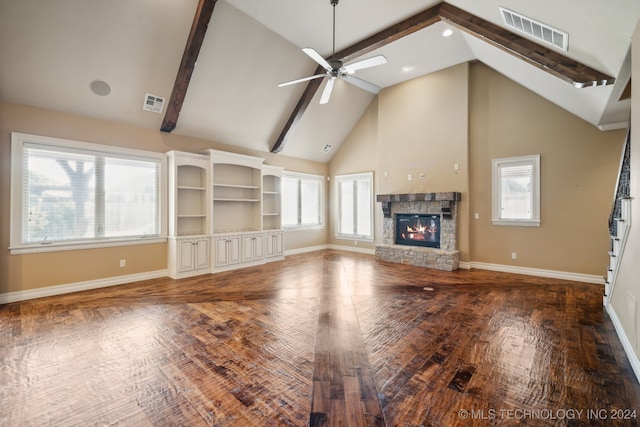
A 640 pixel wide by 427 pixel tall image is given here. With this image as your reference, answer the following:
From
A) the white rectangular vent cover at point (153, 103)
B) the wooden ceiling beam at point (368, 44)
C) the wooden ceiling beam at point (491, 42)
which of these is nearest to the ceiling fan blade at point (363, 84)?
the wooden ceiling beam at point (368, 44)

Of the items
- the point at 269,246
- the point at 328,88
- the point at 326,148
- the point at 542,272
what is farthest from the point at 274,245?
the point at 542,272

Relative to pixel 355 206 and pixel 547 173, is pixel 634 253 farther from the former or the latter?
pixel 355 206

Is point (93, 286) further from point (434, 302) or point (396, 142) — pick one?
point (396, 142)

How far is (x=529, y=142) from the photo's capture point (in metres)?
5.62

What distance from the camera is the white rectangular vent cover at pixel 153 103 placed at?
16.4 feet

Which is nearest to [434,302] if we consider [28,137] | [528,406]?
[528,406]

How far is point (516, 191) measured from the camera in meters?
5.81

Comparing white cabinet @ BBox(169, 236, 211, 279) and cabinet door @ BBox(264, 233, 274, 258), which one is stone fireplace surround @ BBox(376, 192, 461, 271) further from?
white cabinet @ BBox(169, 236, 211, 279)

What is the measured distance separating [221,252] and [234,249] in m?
0.32

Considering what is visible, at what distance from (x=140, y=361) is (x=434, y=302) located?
353 cm

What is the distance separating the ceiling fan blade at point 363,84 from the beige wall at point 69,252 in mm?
3737

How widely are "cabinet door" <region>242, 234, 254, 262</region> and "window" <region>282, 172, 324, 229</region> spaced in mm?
1601

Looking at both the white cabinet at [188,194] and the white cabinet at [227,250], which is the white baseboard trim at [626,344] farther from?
the white cabinet at [188,194]

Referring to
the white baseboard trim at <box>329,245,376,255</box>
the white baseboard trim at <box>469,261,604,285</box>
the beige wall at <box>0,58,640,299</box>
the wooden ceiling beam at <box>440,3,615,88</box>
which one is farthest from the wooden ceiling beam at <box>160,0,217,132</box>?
the white baseboard trim at <box>469,261,604,285</box>
